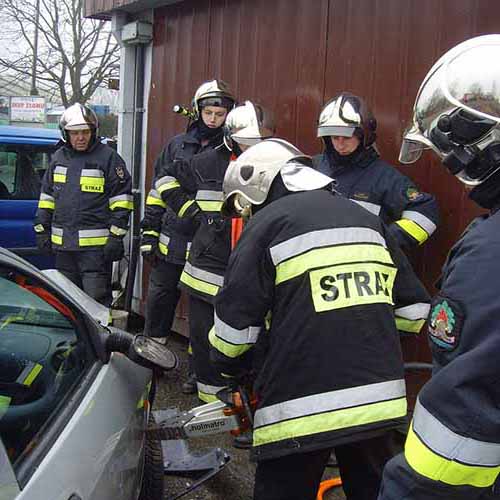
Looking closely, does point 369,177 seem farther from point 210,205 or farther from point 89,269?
point 89,269

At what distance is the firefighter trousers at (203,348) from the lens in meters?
3.83

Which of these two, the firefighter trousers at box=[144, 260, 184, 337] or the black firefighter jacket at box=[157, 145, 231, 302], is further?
the firefighter trousers at box=[144, 260, 184, 337]

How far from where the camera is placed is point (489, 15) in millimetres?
3438

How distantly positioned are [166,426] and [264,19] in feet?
10.6

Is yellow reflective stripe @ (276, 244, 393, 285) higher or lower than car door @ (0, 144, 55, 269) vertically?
higher

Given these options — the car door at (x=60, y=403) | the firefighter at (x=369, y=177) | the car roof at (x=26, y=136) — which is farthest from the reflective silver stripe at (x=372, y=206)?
the car roof at (x=26, y=136)

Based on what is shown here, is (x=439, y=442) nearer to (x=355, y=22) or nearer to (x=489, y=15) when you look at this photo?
(x=489, y=15)

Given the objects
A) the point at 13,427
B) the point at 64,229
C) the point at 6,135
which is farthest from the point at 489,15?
the point at 6,135

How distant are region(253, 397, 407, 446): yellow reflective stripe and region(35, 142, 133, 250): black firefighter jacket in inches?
129

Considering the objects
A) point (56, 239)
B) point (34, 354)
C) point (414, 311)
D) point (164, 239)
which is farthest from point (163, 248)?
point (34, 354)

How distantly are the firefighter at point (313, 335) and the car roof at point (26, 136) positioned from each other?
467 centimetres

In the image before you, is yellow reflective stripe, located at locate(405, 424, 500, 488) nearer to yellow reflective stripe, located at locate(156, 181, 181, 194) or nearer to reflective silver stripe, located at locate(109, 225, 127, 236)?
yellow reflective stripe, located at locate(156, 181, 181, 194)

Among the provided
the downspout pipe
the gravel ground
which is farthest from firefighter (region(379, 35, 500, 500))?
the downspout pipe

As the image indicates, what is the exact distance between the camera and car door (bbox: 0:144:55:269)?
20.3 feet
